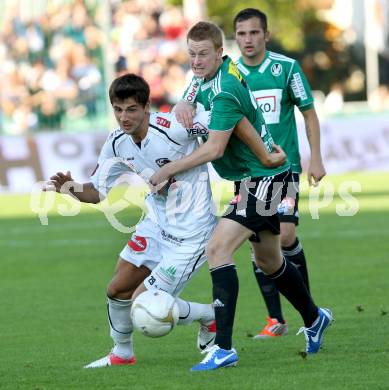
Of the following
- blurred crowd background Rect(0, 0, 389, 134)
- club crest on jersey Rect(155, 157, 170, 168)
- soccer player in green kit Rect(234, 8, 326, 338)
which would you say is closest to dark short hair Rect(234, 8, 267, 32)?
soccer player in green kit Rect(234, 8, 326, 338)

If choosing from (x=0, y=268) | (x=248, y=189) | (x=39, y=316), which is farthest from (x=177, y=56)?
(x=248, y=189)

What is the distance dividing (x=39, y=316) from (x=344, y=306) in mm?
2575

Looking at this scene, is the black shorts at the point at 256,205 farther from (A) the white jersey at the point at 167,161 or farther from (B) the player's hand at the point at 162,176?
(B) the player's hand at the point at 162,176

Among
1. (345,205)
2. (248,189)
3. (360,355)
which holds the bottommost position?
(345,205)

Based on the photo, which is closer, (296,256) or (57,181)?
(57,181)

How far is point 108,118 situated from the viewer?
24281 mm

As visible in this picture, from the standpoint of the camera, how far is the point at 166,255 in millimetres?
6953

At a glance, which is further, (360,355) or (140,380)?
(360,355)

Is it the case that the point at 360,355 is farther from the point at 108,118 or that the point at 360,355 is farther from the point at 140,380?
the point at 108,118

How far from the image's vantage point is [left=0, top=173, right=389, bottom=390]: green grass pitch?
6.35 metres

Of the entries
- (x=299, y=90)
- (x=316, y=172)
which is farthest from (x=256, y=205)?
(x=299, y=90)

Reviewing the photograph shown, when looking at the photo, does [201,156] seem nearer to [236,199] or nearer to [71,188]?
[236,199]

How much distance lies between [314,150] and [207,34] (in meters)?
2.08

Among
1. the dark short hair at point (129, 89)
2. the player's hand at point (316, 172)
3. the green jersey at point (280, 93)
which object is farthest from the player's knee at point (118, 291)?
the green jersey at point (280, 93)
